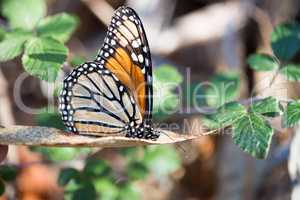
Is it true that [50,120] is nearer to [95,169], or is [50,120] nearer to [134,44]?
[95,169]

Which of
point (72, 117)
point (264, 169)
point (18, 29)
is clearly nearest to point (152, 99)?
point (72, 117)

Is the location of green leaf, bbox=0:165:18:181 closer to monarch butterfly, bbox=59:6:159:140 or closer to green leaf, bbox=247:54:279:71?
monarch butterfly, bbox=59:6:159:140

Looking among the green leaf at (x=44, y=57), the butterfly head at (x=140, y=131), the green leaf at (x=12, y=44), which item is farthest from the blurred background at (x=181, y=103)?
the green leaf at (x=44, y=57)

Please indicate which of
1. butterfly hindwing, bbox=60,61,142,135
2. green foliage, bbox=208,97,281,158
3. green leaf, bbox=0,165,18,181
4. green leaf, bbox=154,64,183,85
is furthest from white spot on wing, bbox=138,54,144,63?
green leaf, bbox=0,165,18,181

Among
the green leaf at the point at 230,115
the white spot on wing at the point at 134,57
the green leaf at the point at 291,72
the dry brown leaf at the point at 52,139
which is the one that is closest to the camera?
the dry brown leaf at the point at 52,139

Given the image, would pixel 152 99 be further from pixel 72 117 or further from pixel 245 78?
pixel 245 78

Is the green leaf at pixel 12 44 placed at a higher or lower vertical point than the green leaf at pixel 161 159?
higher

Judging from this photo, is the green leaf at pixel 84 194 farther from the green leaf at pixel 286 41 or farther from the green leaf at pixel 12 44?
the green leaf at pixel 286 41
